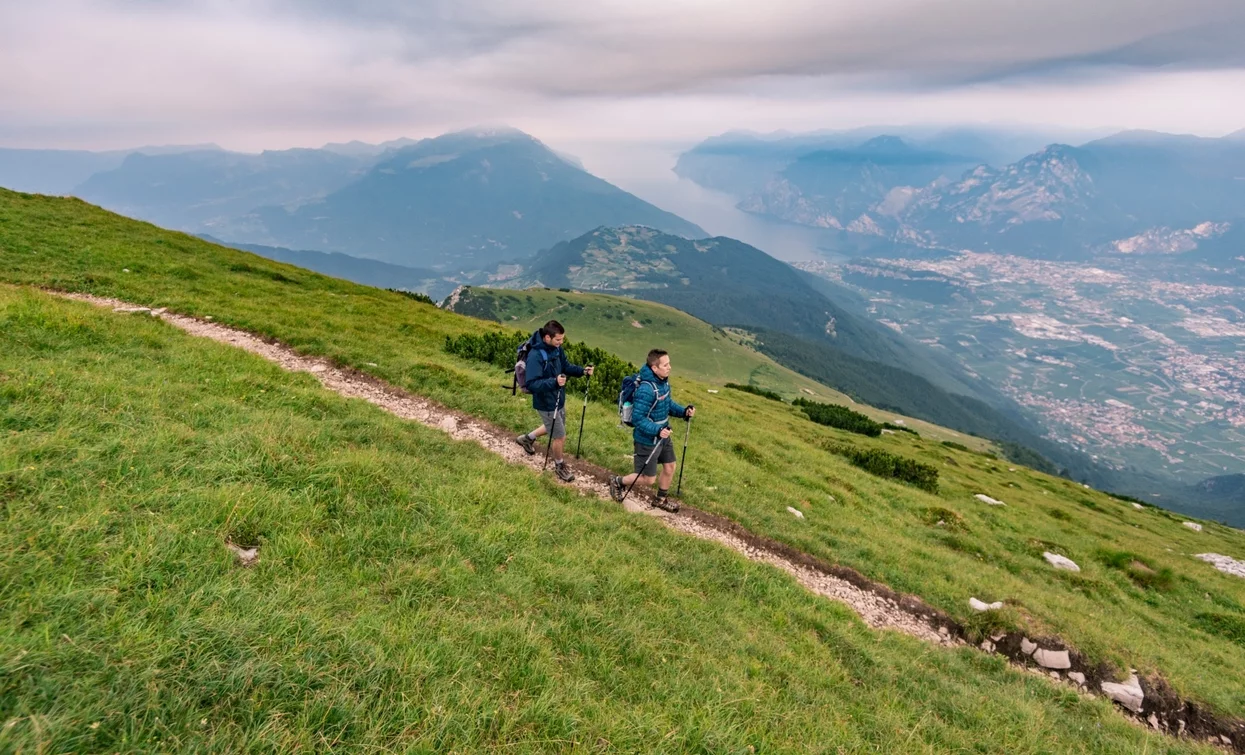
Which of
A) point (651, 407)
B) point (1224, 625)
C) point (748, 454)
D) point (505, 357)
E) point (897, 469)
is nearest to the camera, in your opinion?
point (651, 407)

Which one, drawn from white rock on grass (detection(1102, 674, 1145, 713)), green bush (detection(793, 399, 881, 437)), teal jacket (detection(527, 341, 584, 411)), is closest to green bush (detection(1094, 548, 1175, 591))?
white rock on grass (detection(1102, 674, 1145, 713))

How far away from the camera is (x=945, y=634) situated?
479 inches

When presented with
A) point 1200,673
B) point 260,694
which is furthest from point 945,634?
point 260,694

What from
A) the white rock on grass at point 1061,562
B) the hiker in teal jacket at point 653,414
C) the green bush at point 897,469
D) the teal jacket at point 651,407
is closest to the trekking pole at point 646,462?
the hiker in teal jacket at point 653,414

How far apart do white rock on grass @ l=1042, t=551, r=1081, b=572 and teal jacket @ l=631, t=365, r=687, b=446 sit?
1789 centimetres

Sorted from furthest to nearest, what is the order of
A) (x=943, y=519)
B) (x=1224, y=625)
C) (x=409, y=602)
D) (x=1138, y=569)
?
(x=943, y=519)
(x=1138, y=569)
(x=1224, y=625)
(x=409, y=602)

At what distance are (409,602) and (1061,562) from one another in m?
24.4

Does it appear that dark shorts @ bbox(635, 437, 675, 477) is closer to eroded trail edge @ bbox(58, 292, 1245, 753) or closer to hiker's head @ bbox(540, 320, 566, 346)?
eroded trail edge @ bbox(58, 292, 1245, 753)

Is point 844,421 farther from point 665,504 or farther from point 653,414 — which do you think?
point 653,414

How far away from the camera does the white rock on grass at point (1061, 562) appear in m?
19.3

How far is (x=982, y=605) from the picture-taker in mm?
13094

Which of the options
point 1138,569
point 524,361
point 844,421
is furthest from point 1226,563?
point 524,361

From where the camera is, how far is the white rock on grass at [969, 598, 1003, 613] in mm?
12781

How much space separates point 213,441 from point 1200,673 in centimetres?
2318
